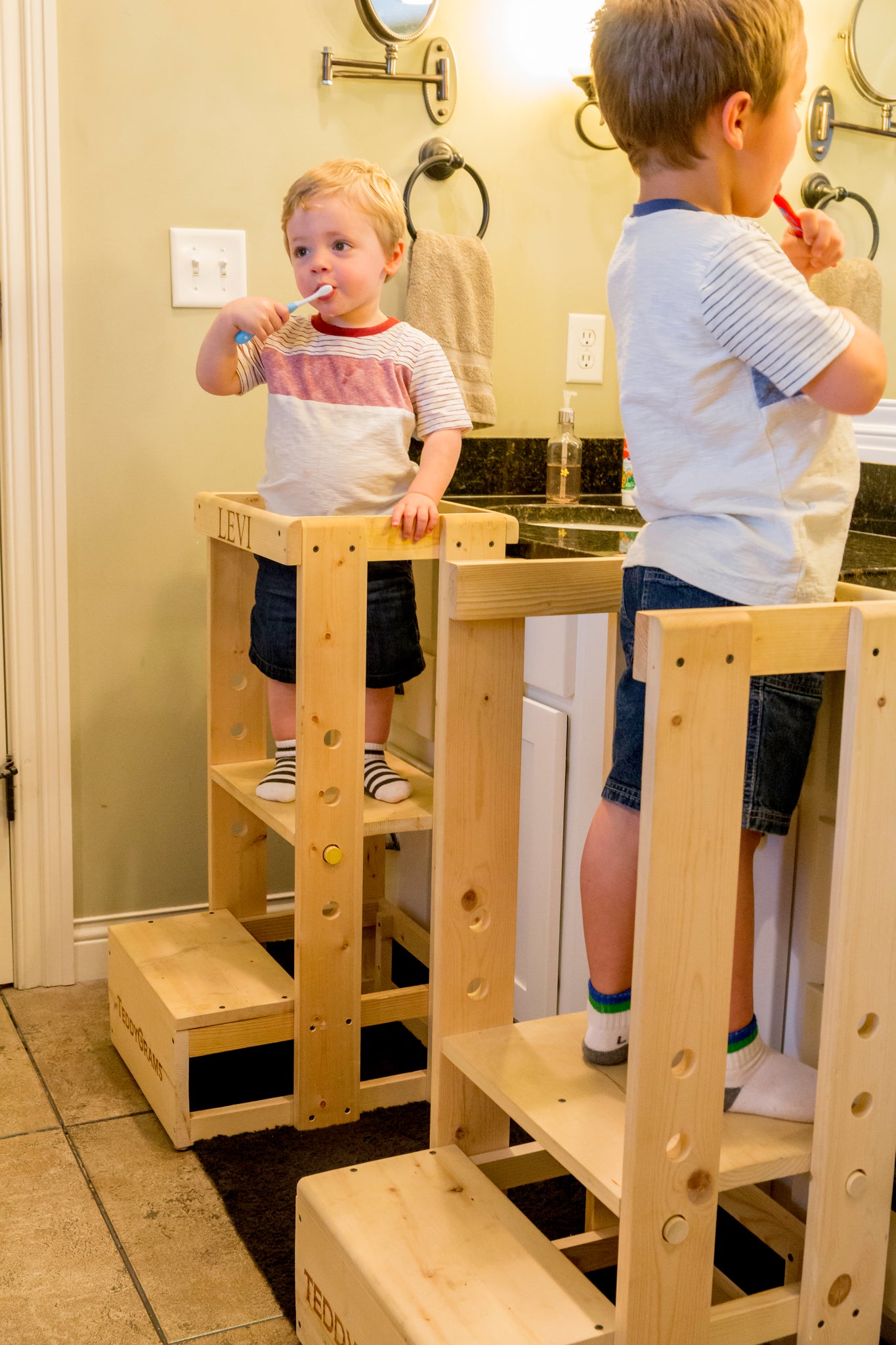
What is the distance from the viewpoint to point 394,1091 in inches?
69.2

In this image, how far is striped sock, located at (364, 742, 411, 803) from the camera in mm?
1787

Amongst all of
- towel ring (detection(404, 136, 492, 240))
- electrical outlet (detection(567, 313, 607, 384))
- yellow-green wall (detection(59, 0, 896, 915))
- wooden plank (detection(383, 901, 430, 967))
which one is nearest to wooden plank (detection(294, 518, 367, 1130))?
wooden plank (detection(383, 901, 430, 967))

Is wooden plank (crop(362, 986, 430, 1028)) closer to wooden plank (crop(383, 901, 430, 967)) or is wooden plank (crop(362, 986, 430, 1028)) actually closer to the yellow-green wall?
wooden plank (crop(383, 901, 430, 967))

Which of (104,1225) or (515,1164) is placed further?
(104,1225)

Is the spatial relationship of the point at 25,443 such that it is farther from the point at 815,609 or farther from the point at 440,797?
the point at 815,609

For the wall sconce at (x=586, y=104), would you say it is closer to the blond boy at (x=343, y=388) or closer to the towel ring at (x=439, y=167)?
the towel ring at (x=439, y=167)

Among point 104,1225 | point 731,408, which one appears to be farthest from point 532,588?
point 104,1225

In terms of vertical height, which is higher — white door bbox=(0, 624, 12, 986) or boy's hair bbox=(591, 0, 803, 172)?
boy's hair bbox=(591, 0, 803, 172)

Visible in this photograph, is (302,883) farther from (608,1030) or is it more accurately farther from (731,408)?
(731,408)

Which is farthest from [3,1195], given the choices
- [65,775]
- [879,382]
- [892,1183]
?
[879,382]

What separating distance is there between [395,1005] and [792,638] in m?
1.00

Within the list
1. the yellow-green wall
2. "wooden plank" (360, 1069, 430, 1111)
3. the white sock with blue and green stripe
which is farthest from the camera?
the yellow-green wall

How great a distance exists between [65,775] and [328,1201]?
107 centimetres

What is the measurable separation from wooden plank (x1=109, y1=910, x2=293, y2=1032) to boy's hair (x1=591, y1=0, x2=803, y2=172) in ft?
3.65
